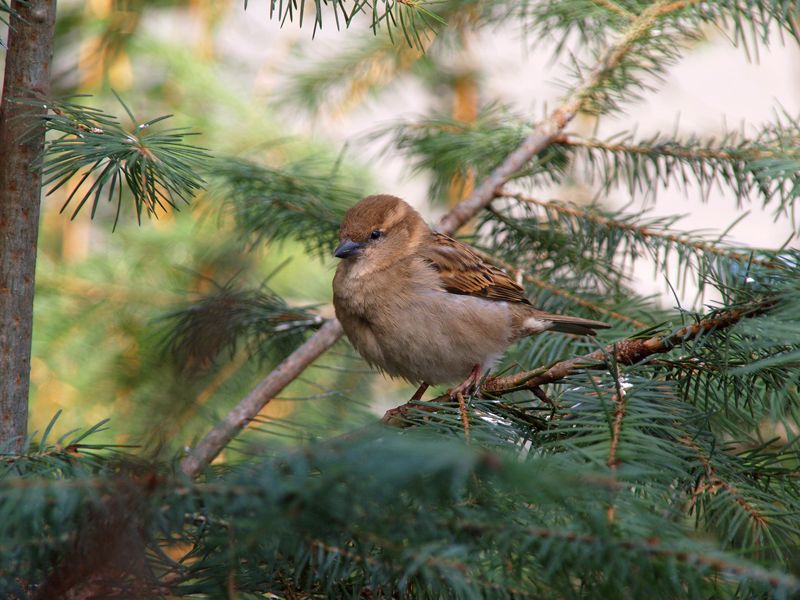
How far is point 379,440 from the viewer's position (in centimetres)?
73

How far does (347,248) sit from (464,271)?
1.31 feet

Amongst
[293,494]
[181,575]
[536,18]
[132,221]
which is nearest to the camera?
[293,494]

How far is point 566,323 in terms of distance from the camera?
208cm

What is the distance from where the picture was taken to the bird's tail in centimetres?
191

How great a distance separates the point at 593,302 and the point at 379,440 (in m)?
1.34

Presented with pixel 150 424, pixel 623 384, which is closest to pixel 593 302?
A: pixel 623 384

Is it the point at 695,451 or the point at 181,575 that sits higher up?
the point at 695,451

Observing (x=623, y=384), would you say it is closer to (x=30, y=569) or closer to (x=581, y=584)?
(x=581, y=584)

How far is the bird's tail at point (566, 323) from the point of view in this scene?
1.91 meters

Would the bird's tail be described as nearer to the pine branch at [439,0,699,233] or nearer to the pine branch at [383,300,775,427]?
the pine branch at [439,0,699,233]

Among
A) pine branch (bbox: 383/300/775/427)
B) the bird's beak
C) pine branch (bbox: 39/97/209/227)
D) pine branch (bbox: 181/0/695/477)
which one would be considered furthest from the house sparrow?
pine branch (bbox: 39/97/209/227)

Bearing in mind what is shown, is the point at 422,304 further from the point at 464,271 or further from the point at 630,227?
the point at 630,227

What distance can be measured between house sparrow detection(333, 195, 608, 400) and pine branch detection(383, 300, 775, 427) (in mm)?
887

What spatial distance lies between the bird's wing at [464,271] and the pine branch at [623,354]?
107 cm
